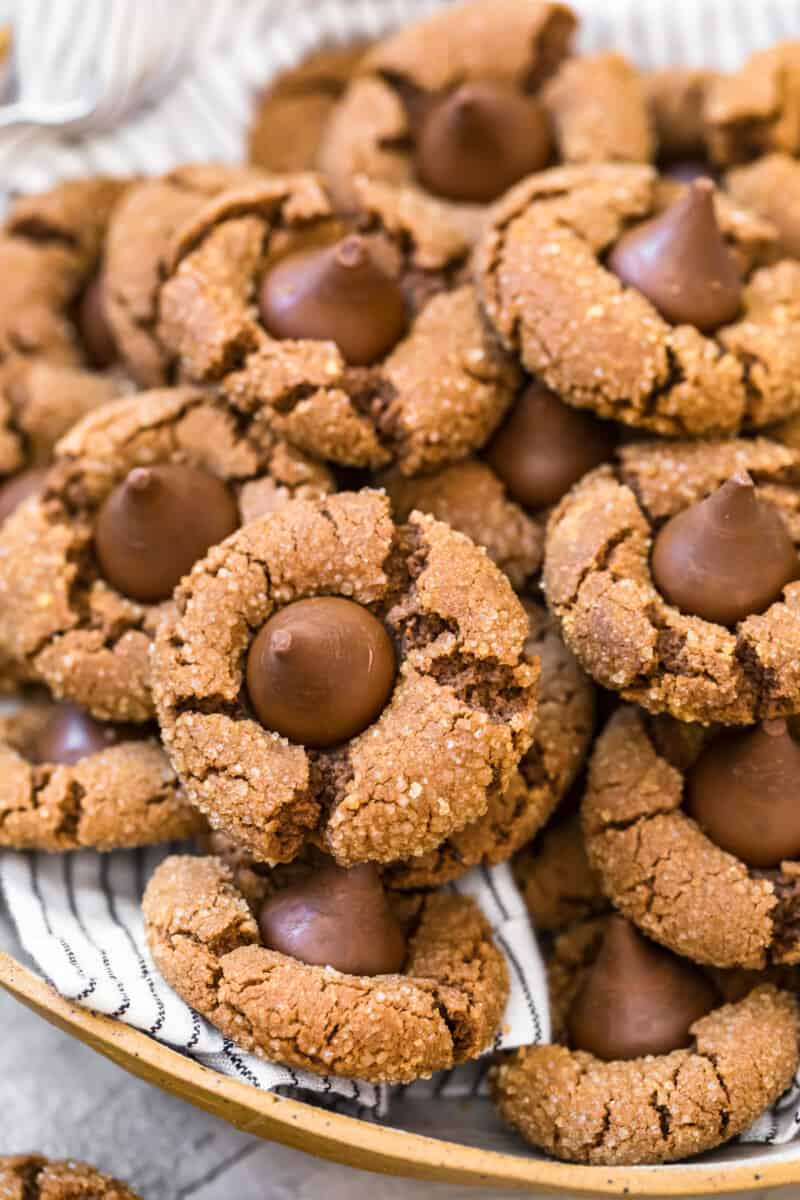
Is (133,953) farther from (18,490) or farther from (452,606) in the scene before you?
(18,490)

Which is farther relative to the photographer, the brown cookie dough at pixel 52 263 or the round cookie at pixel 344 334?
the brown cookie dough at pixel 52 263

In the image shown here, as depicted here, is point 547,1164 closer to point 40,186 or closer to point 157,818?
point 157,818

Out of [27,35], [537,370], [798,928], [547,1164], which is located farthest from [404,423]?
[27,35]

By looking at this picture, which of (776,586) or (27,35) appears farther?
(27,35)

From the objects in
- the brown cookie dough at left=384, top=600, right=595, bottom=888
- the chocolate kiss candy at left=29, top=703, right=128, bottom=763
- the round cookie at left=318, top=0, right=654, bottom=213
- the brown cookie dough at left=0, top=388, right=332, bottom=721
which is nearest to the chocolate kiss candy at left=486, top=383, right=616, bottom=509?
the brown cookie dough at left=384, top=600, right=595, bottom=888

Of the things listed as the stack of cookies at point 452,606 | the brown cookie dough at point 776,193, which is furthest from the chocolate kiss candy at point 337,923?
the brown cookie dough at point 776,193

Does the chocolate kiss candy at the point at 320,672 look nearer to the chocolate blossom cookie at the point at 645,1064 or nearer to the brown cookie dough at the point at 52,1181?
the chocolate blossom cookie at the point at 645,1064

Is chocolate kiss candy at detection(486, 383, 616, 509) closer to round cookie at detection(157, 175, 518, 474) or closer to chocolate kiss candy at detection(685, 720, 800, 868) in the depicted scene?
round cookie at detection(157, 175, 518, 474)

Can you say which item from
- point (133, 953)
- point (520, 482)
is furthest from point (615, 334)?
point (133, 953)
